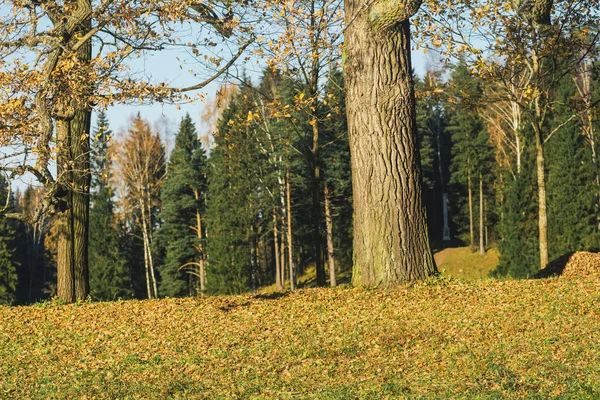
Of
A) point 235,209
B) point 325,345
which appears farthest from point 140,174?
point 325,345

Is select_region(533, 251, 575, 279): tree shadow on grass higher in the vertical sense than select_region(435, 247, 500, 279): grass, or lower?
higher

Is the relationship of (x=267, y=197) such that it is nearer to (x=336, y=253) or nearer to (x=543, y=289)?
(x=336, y=253)

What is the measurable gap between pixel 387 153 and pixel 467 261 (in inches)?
1574

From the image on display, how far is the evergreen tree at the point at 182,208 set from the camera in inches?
1891

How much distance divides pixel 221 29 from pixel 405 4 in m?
3.84

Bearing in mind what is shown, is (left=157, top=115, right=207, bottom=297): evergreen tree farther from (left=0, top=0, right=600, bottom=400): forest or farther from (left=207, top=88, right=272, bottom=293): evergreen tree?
(left=0, top=0, right=600, bottom=400): forest

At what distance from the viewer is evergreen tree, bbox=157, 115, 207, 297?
4803 cm

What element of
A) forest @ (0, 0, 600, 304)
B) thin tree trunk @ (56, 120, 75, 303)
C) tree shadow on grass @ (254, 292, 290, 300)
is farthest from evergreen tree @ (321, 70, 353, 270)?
tree shadow on grass @ (254, 292, 290, 300)

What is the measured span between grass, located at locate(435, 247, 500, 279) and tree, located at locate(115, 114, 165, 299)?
1860 centimetres

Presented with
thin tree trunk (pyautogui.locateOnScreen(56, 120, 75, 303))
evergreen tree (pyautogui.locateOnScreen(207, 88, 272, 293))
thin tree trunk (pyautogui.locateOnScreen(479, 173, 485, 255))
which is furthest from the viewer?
thin tree trunk (pyautogui.locateOnScreen(479, 173, 485, 255))

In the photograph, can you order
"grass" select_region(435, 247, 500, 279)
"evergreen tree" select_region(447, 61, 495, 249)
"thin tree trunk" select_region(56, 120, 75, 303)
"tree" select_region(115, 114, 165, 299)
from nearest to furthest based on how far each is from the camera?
"thin tree trunk" select_region(56, 120, 75, 303), "grass" select_region(435, 247, 500, 279), "tree" select_region(115, 114, 165, 299), "evergreen tree" select_region(447, 61, 495, 249)

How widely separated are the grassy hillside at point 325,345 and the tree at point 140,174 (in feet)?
118

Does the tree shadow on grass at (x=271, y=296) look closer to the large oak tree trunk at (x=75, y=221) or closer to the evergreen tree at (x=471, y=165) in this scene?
the large oak tree trunk at (x=75, y=221)

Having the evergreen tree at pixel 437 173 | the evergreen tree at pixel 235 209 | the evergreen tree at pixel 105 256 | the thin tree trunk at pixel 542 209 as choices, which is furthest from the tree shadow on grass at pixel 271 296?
the evergreen tree at pixel 437 173
